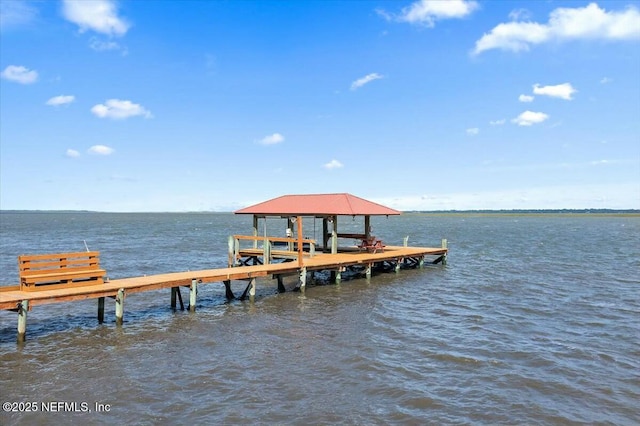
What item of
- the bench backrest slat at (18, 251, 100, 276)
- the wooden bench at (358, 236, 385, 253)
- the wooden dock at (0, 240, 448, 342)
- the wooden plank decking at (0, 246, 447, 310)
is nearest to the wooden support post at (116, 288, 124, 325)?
the wooden dock at (0, 240, 448, 342)

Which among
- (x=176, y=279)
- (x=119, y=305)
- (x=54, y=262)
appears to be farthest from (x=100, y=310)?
(x=176, y=279)

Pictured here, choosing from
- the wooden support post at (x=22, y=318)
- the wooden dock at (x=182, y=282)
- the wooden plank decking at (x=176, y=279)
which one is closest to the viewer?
the wooden support post at (x=22, y=318)

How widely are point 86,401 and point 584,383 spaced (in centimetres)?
1000

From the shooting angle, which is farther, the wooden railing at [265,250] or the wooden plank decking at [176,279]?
the wooden railing at [265,250]

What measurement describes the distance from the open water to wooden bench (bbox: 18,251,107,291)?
1358 millimetres

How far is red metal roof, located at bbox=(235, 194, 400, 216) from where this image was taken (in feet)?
79.2

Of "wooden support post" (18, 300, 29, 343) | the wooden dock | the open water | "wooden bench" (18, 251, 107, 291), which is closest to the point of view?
the open water

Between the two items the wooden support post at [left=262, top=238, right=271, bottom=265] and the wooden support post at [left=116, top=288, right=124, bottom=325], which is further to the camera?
the wooden support post at [left=262, top=238, right=271, bottom=265]

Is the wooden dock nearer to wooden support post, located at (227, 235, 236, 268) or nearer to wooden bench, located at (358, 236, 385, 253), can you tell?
wooden bench, located at (358, 236, 385, 253)

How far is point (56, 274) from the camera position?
13.9 metres

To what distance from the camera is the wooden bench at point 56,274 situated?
1347 cm

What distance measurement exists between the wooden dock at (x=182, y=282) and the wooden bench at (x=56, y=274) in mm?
267

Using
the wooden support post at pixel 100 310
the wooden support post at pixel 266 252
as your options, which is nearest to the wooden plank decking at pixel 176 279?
the wooden support post at pixel 100 310

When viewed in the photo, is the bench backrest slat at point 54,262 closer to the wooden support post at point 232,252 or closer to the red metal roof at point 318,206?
the wooden support post at point 232,252
